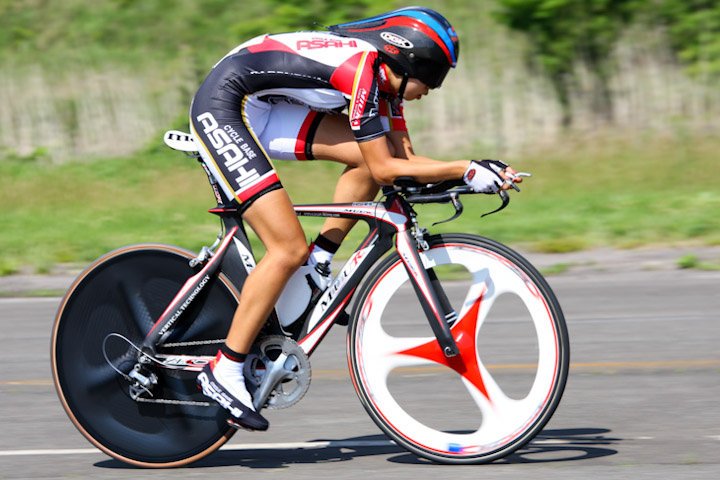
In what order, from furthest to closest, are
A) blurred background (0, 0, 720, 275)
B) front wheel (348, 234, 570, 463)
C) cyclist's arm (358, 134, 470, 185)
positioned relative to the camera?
blurred background (0, 0, 720, 275), front wheel (348, 234, 570, 463), cyclist's arm (358, 134, 470, 185)

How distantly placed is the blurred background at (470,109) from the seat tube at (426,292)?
26.5ft

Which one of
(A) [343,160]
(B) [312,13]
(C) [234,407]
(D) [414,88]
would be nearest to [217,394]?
(C) [234,407]

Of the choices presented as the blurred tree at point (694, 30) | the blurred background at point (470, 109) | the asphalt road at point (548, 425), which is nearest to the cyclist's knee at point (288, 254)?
the asphalt road at point (548, 425)

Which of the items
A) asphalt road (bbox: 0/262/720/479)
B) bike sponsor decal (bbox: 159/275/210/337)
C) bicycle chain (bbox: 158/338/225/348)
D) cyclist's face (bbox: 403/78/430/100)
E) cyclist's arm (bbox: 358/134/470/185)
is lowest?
asphalt road (bbox: 0/262/720/479)

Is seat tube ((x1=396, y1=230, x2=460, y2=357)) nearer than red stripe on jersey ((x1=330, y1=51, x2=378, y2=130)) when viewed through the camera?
No

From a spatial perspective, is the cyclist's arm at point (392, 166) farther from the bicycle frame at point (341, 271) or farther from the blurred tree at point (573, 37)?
the blurred tree at point (573, 37)

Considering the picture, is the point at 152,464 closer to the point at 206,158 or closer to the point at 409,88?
the point at 206,158

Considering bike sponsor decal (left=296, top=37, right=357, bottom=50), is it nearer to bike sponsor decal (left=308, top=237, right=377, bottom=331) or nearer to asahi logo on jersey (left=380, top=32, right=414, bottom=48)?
asahi logo on jersey (left=380, top=32, right=414, bottom=48)

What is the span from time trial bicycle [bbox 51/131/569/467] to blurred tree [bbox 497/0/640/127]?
40.2ft

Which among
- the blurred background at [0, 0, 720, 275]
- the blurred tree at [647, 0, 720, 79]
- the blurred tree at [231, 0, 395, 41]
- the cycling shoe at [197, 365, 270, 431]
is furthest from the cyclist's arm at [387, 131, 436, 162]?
the blurred tree at [647, 0, 720, 79]

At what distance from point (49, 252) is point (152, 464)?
670cm

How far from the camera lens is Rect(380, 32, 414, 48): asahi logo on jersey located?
13.8ft

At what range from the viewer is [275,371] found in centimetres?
438

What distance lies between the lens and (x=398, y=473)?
14.3 ft
